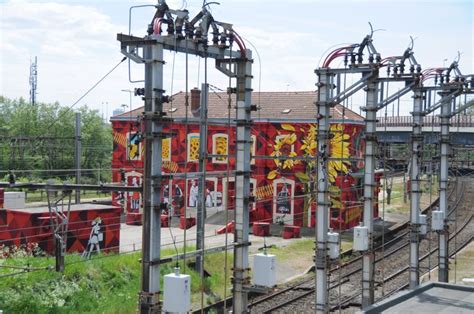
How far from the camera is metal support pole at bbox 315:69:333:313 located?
12.8 metres

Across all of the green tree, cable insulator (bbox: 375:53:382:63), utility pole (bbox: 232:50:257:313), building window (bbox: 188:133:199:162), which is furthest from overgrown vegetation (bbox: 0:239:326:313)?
the green tree

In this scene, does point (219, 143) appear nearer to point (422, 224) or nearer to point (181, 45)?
point (422, 224)

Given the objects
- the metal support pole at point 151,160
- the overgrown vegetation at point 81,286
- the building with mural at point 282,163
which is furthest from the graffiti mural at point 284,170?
the metal support pole at point 151,160

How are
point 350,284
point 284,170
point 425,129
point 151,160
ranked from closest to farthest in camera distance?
point 151,160
point 350,284
point 284,170
point 425,129

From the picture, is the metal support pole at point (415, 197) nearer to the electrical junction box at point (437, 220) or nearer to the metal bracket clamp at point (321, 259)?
the electrical junction box at point (437, 220)

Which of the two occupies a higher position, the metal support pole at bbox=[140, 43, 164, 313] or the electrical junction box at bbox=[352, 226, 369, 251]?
the metal support pole at bbox=[140, 43, 164, 313]

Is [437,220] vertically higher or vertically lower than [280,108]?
lower

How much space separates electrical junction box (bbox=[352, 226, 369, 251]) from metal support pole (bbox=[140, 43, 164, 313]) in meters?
6.79

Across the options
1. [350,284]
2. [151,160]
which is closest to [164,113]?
[151,160]

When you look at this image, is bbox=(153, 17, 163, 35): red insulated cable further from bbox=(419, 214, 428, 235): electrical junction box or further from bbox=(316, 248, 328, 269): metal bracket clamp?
bbox=(419, 214, 428, 235): electrical junction box

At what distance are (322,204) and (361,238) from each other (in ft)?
7.09

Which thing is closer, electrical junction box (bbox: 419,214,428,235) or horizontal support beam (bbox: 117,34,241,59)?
horizontal support beam (bbox: 117,34,241,59)

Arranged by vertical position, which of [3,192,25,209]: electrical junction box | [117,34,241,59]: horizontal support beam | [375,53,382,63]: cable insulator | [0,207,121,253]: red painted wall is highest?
[375,53,382,63]: cable insulator

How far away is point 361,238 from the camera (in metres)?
14.5
